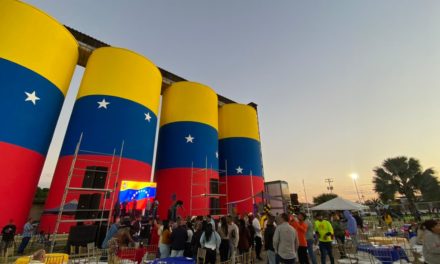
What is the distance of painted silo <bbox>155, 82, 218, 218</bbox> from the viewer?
1859 cm

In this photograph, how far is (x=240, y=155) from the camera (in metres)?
25.9

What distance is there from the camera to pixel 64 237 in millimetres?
12242

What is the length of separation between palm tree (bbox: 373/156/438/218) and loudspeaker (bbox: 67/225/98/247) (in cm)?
3188

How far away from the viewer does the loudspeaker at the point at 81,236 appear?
880cm

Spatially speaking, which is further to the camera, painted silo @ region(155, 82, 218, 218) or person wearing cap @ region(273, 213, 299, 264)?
painted silo @ region(155, 82, 218, 218)

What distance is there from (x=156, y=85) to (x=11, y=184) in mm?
12161

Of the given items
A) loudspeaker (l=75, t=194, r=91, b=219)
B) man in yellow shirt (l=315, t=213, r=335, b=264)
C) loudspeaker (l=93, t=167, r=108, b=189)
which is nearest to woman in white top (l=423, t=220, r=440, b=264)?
man in yellow shirt (l=315, t=213, r=335, b=264)

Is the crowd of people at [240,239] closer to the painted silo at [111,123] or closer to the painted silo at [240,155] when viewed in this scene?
the painted silo at [111,123]

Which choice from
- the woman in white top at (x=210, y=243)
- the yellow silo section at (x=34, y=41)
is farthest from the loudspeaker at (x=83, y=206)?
the yellow silo section at (x=34, y=41)

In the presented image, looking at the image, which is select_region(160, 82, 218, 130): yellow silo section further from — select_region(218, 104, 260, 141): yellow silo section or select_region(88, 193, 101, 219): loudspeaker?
select_region(88, 193, 101, 219): loudspeaker

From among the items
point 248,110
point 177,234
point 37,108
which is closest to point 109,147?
point 37,108

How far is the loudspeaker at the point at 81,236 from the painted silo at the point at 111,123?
4.97m

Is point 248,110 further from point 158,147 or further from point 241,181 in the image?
point 158,147

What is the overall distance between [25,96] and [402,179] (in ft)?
126
